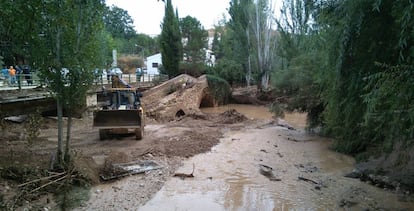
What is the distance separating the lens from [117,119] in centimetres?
1202

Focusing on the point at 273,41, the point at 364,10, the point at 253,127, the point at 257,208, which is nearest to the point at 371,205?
the point at 257,208

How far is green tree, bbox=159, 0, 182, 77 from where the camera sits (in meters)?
34.6

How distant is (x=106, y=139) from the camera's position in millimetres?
12359

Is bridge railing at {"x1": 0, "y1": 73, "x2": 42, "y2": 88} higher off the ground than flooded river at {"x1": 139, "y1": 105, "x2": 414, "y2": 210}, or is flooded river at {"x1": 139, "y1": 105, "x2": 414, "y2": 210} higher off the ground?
bridge railing at {"x1": 0, "y1": 73, "x2": 42, "y2": 88}

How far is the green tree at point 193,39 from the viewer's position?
3716cm

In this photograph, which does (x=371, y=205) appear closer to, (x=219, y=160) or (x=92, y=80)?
(x=219, y=160)

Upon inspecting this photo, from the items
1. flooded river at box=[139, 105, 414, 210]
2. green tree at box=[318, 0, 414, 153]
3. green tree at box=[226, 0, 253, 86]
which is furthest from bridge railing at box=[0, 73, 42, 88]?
green tree at box=[226, 0, 253, 86]

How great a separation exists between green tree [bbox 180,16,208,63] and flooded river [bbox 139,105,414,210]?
25.9m

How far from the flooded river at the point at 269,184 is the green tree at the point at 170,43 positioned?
77.2 feet

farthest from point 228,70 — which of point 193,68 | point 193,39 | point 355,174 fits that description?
point 355,174

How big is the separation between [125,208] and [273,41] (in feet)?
89.2

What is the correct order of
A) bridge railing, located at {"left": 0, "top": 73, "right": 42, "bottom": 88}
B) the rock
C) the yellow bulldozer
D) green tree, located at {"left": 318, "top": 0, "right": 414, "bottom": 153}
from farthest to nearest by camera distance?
1. bridge railing, located at {"left": 0, "top": 73, "right": 42, "bottom": 88}
2. the yellow bulldozer
3. the rock
4. green tree, located at {"left": 318, "top": 0, "right": 414, "bottom": 153}

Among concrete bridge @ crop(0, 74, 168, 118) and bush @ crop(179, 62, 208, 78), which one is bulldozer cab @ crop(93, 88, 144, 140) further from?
bush @ crop(179, 62, 208, 78)

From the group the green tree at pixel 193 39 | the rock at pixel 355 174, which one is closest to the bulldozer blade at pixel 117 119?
the rock at pixel 355 174
